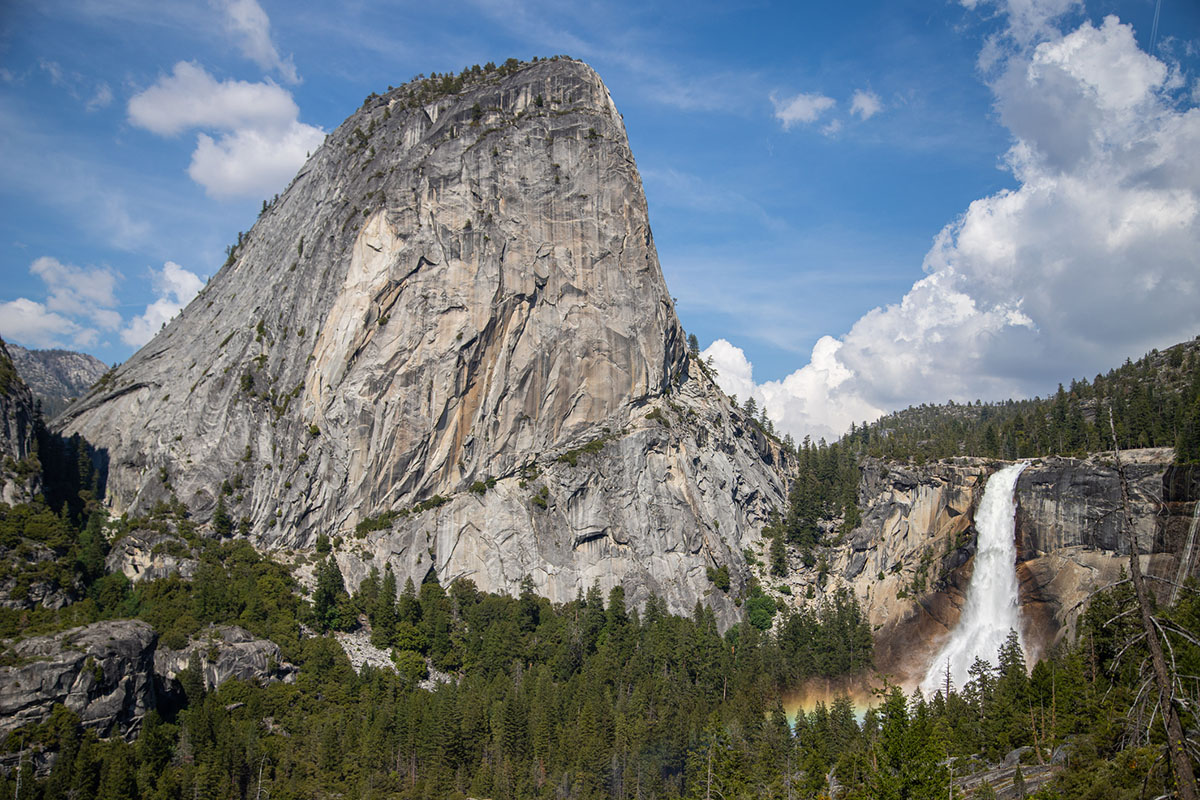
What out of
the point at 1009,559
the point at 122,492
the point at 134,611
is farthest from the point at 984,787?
the point at 122,492

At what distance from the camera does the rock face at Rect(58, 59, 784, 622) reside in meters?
124

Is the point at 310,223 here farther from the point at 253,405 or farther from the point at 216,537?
the point at 216,537

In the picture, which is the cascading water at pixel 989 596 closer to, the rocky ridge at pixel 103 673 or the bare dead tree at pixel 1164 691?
the rocky ridge at pixel 103 673

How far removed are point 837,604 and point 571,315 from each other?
5674 centimetres

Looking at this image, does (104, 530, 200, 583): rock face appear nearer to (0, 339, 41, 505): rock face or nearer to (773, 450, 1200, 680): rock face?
(0, 339, 41, 505): rock face

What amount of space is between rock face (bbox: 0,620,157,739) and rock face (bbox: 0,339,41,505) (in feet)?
99.4

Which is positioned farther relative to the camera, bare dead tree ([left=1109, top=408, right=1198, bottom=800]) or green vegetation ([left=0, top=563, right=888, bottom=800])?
green vegetation ([left=0, top=563, right=888, bottom=800])

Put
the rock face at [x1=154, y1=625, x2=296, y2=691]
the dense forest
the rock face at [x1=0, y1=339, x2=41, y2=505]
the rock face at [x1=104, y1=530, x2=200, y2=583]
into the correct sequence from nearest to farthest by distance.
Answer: the dense forest → the rock face at [x1=154, y1=625, x2=296, y2=691] → the rock face at [x1=0, y1=339, x2=41, y2=505] → the rock face at [x1=104, y1=530, x2=200, y2=583]

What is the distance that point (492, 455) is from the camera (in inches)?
5039

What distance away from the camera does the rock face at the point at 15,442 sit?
360 ft

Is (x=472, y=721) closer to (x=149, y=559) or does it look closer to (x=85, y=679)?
(x=85, y=679)

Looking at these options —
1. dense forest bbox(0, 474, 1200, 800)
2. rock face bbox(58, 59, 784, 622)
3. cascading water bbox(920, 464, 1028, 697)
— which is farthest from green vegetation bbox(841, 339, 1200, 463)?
rock face bbox(58, 59, 784, 622)

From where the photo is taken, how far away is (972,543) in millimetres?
111625

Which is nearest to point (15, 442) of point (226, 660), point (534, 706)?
point (226, 660)
